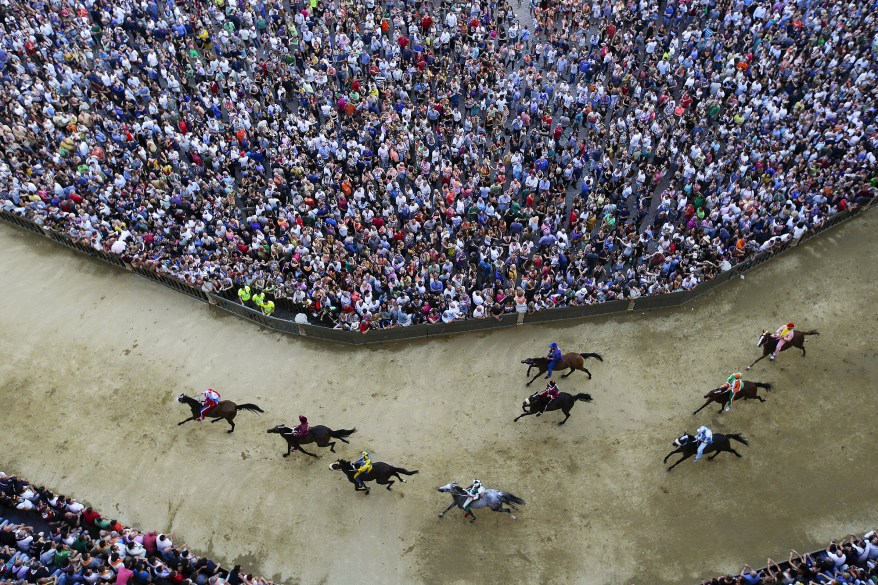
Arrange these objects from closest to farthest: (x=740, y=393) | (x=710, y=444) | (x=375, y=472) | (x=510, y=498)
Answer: (x=510, y=498), (x=375, y=472), (x=710, y=444), (x=740, y=393)

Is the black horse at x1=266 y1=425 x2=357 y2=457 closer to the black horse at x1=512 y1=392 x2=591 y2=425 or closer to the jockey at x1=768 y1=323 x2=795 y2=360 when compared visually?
the black horse at x1=512 y1=392 x2=591 y2=425

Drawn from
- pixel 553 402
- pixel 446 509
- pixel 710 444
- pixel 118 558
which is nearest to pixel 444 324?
pixel 553 402

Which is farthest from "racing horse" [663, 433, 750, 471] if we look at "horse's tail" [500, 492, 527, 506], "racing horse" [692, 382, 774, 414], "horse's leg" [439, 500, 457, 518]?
"horse's leg" [439, 500, 457, 518]

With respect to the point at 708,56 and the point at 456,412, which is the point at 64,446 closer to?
the point at 456,412

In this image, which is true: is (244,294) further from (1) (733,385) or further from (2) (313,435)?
(1) (733,385)

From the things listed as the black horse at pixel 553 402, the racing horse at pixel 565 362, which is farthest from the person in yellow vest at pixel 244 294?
the black horse at pixel 553 402

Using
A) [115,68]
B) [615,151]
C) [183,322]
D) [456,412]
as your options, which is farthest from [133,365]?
[615,151]
